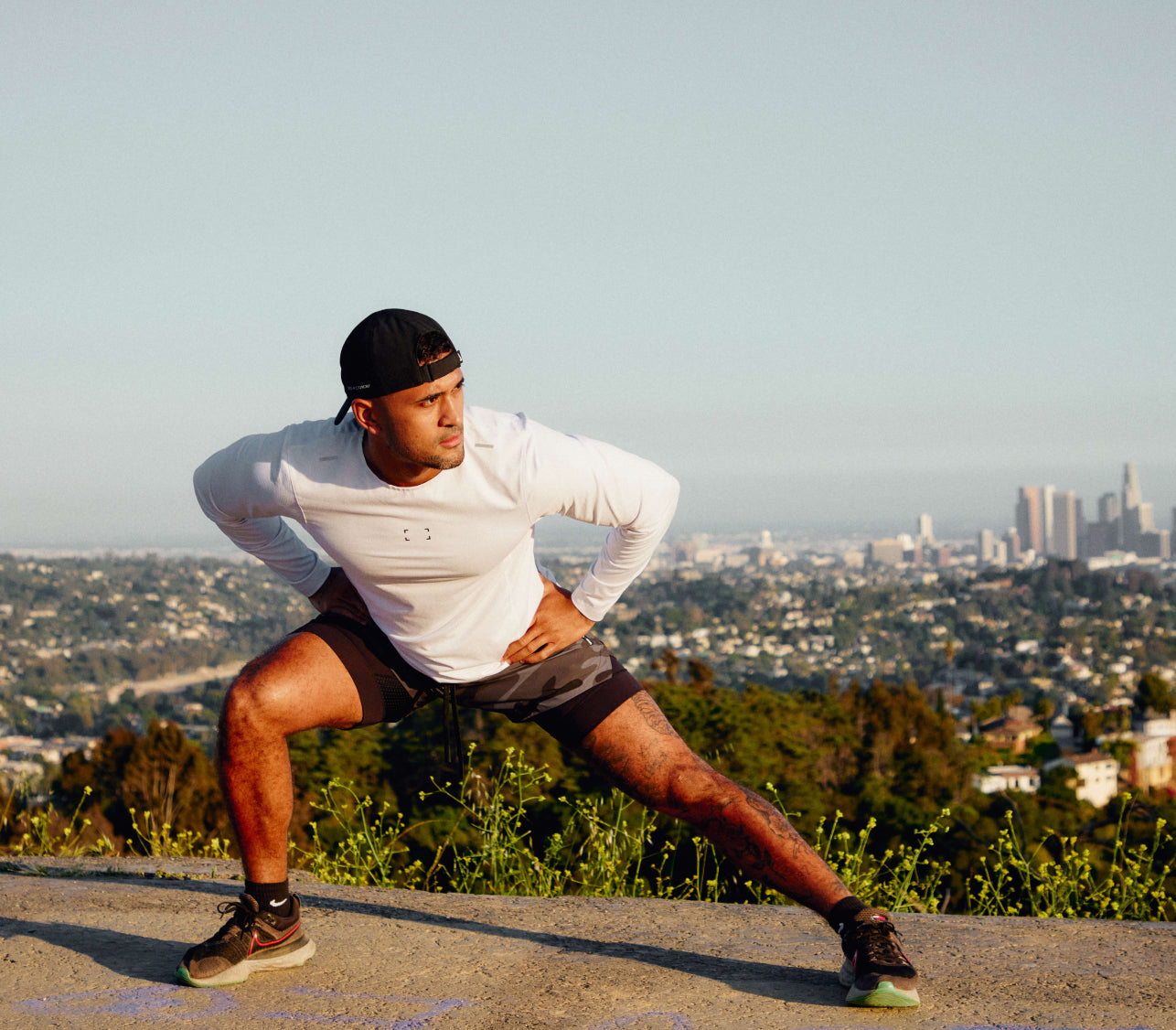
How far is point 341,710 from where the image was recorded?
3.18m

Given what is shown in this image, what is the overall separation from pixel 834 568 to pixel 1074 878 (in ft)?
503

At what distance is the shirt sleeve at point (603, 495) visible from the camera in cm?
303

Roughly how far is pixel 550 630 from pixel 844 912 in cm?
105

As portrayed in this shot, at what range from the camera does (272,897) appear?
3.13 meters

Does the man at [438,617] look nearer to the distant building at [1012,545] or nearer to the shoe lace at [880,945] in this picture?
the shoe lace at [880,945]

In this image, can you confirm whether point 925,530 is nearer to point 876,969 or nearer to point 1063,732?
point 1063,732

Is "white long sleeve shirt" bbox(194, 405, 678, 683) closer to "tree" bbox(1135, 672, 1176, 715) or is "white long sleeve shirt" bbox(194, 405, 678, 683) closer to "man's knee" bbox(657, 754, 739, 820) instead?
"man's knee" bbox(657, 754, 739, 820)

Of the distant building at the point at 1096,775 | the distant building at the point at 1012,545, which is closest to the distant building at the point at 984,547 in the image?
the distant building at the point at 1012,545

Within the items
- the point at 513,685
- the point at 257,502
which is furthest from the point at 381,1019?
the point at 257,502

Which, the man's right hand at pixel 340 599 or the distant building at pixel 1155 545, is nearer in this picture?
the man's right hand at pixel 340 599

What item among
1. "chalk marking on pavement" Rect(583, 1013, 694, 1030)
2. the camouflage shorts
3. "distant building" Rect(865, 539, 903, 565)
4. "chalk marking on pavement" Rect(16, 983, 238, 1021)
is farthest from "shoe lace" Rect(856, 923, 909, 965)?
"distant building" Rect(865, 539, 903, 565)

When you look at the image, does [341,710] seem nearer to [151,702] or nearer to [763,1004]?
[763,1004]

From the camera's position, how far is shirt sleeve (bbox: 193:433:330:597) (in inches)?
123

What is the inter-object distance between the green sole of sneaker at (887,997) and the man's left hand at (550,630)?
1146 millimetres
